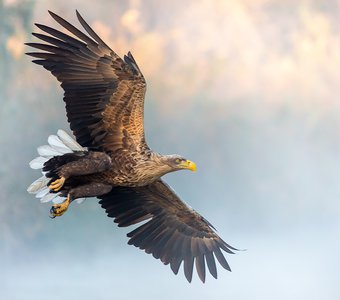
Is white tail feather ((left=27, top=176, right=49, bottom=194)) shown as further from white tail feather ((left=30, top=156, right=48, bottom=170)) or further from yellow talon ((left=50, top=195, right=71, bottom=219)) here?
yellow talon ((left=50, top=195, right=71, bottom=219))

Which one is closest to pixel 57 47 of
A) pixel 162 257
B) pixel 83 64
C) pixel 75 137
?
pixel 83 64

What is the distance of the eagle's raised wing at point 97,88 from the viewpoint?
41.9ft

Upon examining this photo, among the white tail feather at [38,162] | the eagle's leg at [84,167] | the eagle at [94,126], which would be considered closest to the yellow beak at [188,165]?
the eagle at [94,126]

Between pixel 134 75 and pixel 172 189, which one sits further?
pixel 172 189

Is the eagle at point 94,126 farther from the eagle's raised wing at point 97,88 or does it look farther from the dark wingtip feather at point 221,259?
the dark wingtip feather at point 221,259

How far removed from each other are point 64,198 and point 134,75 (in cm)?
208

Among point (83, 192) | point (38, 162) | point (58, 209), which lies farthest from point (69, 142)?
point (58, 209)

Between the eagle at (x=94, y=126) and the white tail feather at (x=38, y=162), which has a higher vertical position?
the eagle at (x=94, y=126)

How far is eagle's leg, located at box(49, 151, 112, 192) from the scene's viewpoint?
12.6m

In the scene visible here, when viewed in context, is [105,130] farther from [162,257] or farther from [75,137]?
[162,257]

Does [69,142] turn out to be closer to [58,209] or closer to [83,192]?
[83,192]

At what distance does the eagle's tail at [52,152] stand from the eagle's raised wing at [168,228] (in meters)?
0.99

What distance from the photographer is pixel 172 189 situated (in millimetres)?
14219

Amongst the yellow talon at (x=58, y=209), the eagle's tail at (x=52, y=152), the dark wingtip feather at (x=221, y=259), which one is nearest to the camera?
the yellow talon at (x=58, y=209)
